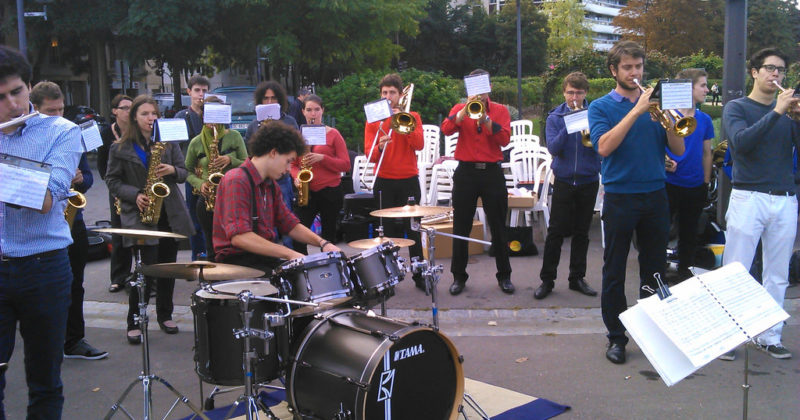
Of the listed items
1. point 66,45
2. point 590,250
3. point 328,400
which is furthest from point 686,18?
point 328,400

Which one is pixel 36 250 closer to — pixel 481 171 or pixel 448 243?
pixel 481 171

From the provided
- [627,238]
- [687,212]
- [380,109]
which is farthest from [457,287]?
[687,212]

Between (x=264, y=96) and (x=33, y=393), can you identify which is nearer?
(x=33, y=393)

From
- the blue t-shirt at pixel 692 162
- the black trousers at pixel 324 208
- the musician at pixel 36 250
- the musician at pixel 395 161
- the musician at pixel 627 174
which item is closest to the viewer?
the musician at pixel 36 250

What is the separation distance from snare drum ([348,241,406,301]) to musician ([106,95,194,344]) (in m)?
2.36

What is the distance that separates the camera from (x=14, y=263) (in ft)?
10.4

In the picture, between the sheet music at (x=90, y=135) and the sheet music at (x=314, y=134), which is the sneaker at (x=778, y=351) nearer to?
the sheet music at (x=314, y=134)

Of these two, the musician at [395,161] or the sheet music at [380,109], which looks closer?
the sheet music at [380,109]

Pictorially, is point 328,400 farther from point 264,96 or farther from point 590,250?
point 590,250

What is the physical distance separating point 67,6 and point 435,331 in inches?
941

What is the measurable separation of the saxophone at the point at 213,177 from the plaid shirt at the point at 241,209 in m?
1.94

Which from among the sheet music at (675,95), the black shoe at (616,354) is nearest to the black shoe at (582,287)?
the black shoe at (616,354)

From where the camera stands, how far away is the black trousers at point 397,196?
6.86 meters

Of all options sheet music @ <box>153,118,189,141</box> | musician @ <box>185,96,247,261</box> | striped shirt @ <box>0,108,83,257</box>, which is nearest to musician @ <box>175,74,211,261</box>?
musician @ <box>185,96,247,261</box>
